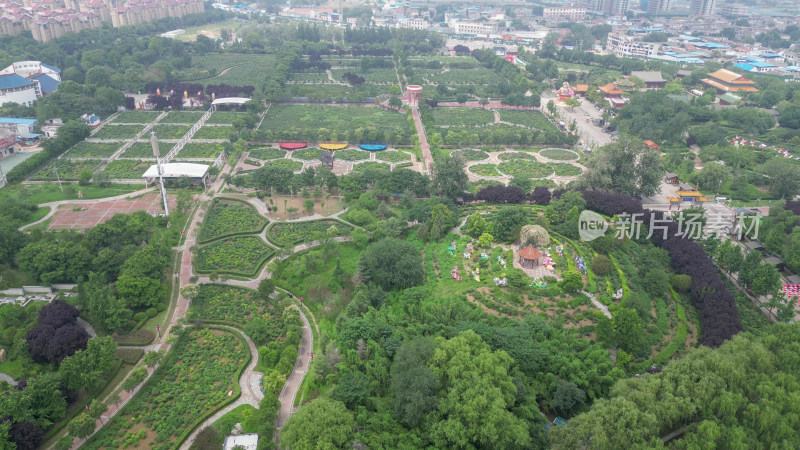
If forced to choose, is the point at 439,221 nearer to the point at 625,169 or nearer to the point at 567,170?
the point at 625,169

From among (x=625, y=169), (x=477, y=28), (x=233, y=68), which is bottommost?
(x=625, y=169)

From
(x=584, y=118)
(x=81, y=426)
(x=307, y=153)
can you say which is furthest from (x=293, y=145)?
(x=584, y=118)

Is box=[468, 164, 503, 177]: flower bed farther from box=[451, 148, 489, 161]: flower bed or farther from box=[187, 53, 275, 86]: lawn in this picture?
box=[187, 53, 275, 86]: lawn

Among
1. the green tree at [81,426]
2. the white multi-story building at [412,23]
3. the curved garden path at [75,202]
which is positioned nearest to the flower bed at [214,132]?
the curved garden path at [75,202]

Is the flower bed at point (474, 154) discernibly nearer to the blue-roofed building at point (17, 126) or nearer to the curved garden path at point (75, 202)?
the curved garden path at point (75, 202)

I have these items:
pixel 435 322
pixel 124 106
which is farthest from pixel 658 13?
pixel 435 322

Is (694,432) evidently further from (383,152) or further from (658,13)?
(658,13)
